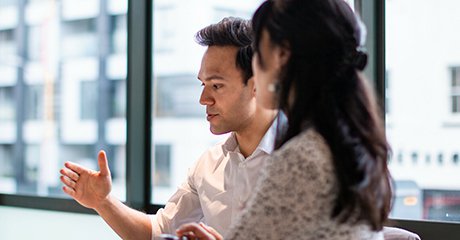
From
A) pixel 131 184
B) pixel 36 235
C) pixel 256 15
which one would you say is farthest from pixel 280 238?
pixel 36 235

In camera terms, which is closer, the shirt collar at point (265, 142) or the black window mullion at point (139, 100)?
the shirt collar at point (265, 142)

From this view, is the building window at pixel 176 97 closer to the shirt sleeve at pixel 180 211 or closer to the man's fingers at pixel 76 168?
the shirt sleeve at pixel 180 211

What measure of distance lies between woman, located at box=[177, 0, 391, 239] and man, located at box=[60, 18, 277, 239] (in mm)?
722

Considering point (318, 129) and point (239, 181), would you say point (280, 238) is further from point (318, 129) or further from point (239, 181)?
point (239, 181)

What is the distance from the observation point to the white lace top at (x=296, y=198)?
3.88 ft

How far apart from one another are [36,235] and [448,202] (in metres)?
2.28

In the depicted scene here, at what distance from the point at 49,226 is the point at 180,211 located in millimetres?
1560

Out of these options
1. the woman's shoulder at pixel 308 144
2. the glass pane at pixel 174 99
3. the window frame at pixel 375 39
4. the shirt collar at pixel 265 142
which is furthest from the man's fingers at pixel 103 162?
the glass pane at pixel 174 99

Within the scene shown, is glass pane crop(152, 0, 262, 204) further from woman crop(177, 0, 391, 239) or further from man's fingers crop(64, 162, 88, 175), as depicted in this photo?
woman crop(177, 0, 391, 239)

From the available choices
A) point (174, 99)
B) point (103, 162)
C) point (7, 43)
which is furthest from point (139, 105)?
point (7, 43)

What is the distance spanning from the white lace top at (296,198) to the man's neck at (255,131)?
0.86 metres

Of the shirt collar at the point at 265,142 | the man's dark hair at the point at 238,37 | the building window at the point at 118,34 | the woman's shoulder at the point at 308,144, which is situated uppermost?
the building window at the point at 118,34

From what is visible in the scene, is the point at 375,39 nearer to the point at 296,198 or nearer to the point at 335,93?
the point at 335,93

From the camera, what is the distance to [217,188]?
2098 mm
